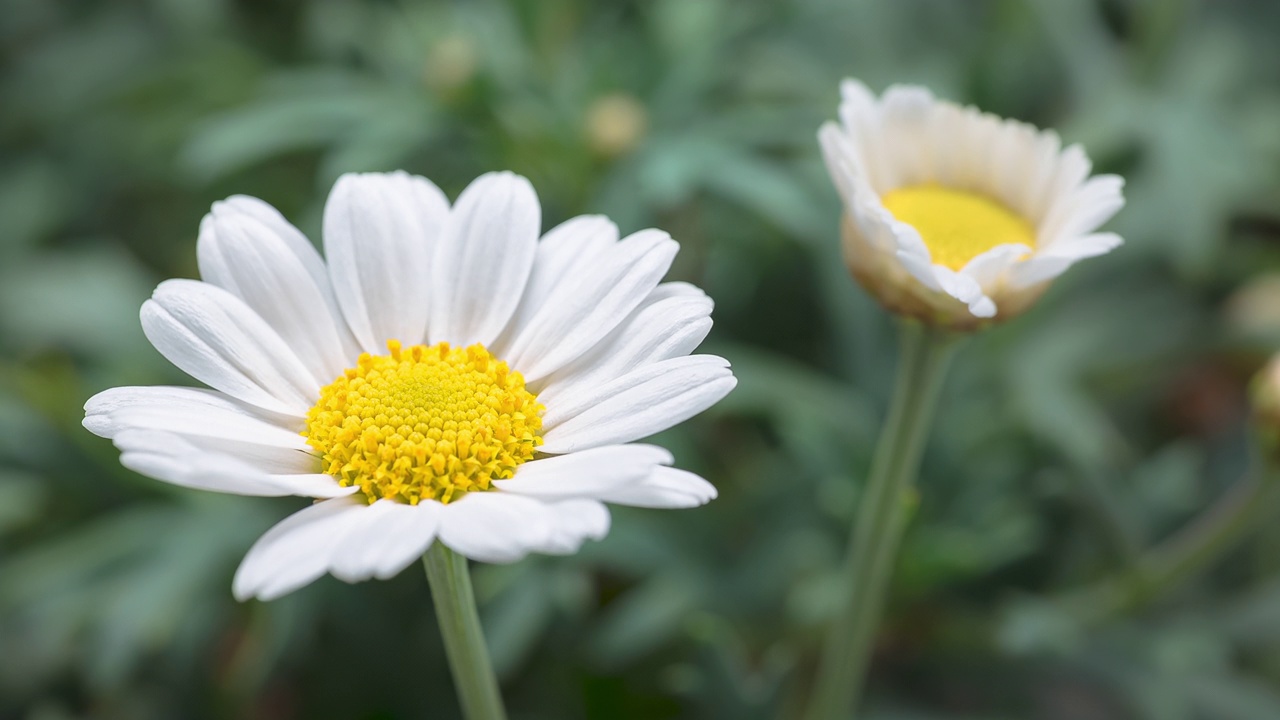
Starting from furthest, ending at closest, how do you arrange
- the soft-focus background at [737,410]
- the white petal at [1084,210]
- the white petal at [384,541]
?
the soft-focus background at [737,410] → the white petal at [1084,210] → the white petal at [384,541]

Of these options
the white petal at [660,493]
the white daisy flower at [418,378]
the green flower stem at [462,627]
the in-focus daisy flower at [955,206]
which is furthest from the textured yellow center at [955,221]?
the green flower stem at [462,627]

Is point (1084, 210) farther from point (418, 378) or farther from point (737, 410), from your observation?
point (737, 410)

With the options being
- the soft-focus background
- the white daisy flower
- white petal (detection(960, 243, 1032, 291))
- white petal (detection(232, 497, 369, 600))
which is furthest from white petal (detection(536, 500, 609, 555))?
the soft-focus background

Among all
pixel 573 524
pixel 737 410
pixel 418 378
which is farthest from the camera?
pixel 737 410

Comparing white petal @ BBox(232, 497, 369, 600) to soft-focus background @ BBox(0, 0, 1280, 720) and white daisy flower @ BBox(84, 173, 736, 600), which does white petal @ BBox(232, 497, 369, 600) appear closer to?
white daisy flower @ BBox(84, 173, 736, 600)

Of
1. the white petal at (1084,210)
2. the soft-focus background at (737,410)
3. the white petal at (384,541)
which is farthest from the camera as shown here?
the soft-focus background at (737,410)

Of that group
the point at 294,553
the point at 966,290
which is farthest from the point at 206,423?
the point at 966,290

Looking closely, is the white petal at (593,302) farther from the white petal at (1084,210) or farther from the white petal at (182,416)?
the white petal at (1084,210)
